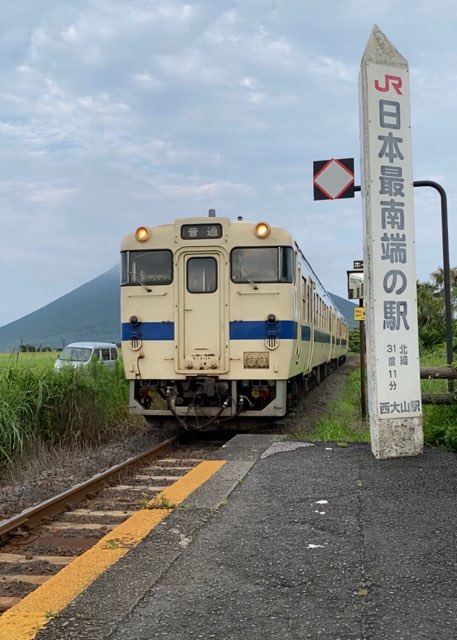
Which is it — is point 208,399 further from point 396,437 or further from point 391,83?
point 391,83

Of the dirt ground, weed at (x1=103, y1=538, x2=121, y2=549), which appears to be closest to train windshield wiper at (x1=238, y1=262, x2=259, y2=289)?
the dirt ground

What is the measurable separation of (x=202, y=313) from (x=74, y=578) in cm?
613

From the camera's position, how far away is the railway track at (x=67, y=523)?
4348mm


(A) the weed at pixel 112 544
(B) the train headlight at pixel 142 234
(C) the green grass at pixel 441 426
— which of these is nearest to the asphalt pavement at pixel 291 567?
(A) the weed at pixel 112 544

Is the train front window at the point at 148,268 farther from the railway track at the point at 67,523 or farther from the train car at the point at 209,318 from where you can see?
the railway track at the point at 67,523

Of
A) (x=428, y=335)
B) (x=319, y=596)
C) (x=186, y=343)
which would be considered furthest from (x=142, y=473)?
(x=428, y=335)

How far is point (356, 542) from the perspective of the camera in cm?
412

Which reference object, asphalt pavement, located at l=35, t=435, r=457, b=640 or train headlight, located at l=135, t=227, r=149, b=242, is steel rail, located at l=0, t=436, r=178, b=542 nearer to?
asphalt pavement, located at l=35, t=435, r=457, b=640

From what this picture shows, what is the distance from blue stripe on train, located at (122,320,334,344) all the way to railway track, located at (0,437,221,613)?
84.8 inches

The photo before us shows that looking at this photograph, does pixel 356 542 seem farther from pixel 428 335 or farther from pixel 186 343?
pixel 428 335

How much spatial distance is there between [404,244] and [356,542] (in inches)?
132

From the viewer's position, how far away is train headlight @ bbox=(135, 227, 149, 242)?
31.9 feet

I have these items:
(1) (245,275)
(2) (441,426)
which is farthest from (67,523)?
(1) (245,275)

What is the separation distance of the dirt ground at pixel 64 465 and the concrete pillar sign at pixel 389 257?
10.6ft
